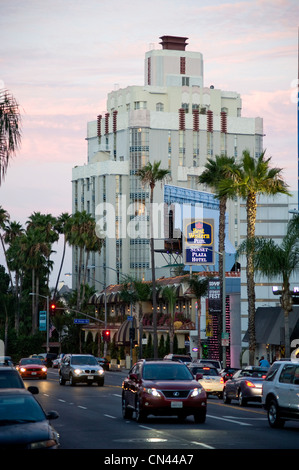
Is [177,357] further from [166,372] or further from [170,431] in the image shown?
[170,431]

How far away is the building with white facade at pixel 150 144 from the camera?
571 feet

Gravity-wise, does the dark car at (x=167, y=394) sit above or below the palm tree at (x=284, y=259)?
below

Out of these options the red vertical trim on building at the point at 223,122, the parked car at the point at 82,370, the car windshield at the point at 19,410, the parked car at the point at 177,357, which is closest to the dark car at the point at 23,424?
the car windshield at the point at 19,410

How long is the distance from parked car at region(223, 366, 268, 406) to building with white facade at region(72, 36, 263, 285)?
131138 mm

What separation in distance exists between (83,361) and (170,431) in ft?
93.1

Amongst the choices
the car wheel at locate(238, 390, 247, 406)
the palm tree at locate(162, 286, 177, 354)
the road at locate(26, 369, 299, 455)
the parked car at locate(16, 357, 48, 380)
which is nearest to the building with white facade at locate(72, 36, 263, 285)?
the palm tree at locate(162, 286, 177, 354)

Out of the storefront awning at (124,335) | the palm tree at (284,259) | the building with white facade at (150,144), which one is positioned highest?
the building with white facade at (150,144)

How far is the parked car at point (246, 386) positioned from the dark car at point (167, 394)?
25.3 ft

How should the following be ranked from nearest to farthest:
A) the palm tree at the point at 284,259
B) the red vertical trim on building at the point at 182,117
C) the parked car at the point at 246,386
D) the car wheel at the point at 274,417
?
1. the car wheel at the point at 274,417
2. the parked car at the point at 246,386
3. the palm tree at the point at 284,259
4. the red vertical trim on building at the point at 182,117

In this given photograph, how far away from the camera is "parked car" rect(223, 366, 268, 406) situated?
34.1 metres

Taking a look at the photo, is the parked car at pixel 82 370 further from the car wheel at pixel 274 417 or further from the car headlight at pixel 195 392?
the car wheel at pixel 274 417

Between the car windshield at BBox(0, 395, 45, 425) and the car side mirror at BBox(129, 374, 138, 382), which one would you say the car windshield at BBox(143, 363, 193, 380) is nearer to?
the car side mirror at BBox(129, 374, 138, 382)

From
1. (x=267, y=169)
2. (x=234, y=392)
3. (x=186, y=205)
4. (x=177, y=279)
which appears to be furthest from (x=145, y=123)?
(x=234, y=392)
